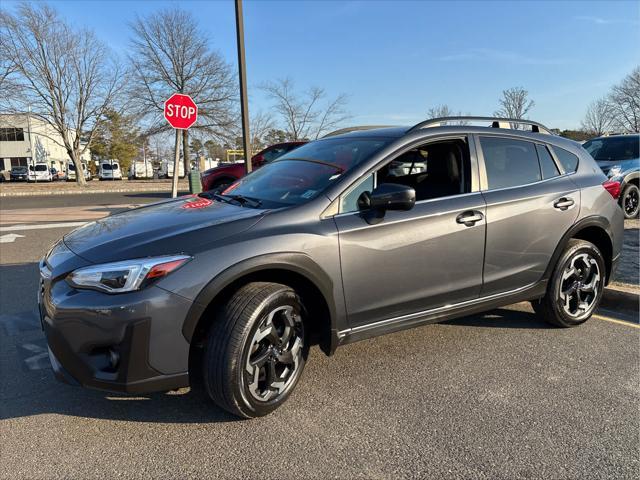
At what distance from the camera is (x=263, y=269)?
8.56 feet

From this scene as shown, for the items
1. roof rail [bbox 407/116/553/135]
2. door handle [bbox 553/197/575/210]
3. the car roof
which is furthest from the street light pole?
door handle [bbox 553/197/575/210]

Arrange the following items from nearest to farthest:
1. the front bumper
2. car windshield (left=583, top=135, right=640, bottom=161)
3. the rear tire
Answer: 1. the front bumper
2. the rear tire
3. car windshield (left=583, top=135, right=640, bottom=161)

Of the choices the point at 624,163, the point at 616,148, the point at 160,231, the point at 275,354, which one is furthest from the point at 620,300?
the point at 616,148

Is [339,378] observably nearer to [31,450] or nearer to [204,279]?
[204,279]

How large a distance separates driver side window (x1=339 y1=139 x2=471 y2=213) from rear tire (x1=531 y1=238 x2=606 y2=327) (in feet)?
3.90

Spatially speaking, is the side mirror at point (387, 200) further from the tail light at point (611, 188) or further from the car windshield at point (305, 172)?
the tail light at point (611, 188)

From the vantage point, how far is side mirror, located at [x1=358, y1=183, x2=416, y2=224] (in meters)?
2.84

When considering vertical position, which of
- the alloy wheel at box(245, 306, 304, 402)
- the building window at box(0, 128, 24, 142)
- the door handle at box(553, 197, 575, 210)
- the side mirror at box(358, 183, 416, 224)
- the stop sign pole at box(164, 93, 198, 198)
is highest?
the building window at box(0, 128, 24, 142)

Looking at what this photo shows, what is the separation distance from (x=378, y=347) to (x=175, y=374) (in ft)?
5.81

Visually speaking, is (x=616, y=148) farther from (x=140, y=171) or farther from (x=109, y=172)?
(x=140, y=171)

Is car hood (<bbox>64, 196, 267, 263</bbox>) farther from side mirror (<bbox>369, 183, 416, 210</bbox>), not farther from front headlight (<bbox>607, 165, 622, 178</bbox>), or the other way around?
front headlight (<bbox>607, 165, 622, 178</bbox>)

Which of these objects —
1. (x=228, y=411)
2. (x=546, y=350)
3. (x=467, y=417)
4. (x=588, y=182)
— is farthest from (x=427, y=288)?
(x=588, y=182)

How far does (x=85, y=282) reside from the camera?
2.41 m

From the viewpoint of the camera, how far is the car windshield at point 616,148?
9.70 meters
